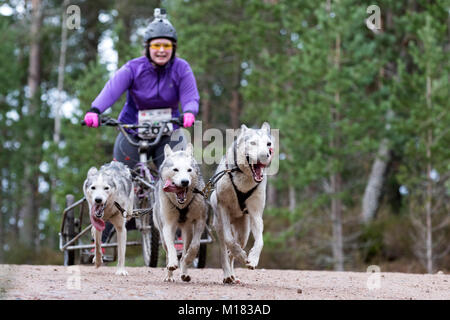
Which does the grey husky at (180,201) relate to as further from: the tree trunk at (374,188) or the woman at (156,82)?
the tree trunk at (374,188)

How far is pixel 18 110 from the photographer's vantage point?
107 ft

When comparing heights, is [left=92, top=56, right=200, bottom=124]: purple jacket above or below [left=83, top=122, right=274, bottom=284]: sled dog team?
above

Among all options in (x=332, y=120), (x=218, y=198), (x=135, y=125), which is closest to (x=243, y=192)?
(x=218, y=198)

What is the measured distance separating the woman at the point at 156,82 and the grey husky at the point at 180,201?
1764 mm

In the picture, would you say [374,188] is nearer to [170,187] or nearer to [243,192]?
[243,192]

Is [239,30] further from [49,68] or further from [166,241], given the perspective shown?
[166,241]

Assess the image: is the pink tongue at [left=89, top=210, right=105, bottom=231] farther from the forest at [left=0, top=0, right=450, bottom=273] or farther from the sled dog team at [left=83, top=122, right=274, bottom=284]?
the forest at [left=0, top=0, right=450, bottom=273]

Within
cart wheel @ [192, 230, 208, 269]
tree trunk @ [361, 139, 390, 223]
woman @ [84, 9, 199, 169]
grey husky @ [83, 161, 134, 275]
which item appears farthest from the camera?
tree trunk @ [361, 139, 390, 223]

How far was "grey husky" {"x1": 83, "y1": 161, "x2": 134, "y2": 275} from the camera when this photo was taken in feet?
23.8

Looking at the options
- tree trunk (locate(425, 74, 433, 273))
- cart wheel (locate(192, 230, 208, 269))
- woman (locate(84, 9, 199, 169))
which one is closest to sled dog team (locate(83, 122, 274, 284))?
woman (locate(84, 9, 199, 169))

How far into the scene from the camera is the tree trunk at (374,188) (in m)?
22.3

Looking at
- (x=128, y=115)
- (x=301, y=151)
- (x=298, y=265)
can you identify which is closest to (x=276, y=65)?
(x=301, y=151)

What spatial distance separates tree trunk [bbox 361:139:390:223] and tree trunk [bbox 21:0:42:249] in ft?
50.2

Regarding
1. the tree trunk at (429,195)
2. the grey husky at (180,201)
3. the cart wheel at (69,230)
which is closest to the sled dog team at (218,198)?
the grey husky at (180,201)
